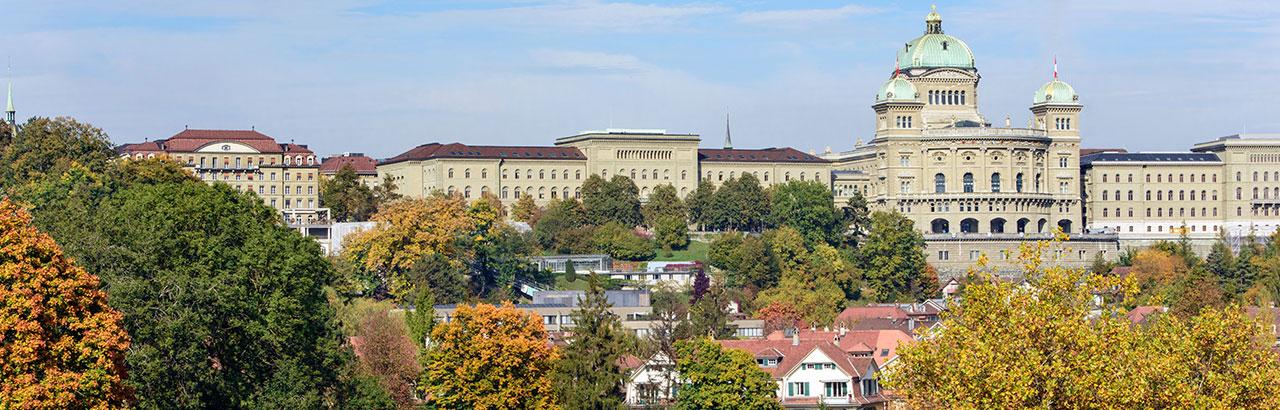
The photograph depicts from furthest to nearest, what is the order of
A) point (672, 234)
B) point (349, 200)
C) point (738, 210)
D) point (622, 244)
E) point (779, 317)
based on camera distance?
point (738, 210) → point (349, 200) → point (672, 234) → point (622, 244) → point (779, 317)

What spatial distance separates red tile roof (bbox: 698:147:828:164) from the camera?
19250 cm

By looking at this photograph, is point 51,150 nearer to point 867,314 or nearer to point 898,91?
point 867,314

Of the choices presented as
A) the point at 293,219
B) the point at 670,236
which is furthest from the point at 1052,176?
the point at 293,219

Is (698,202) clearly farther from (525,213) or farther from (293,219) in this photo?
(293,219)

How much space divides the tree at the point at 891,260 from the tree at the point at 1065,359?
91.9 meters

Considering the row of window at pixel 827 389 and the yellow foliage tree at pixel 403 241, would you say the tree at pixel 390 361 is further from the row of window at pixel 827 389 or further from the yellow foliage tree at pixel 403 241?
the yellow foliage tree at pixel 403 241

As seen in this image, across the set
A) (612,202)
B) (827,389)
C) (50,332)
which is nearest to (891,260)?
(612,202)

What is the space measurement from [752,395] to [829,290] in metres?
55.8

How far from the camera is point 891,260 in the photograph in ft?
479

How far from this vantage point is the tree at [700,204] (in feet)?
563

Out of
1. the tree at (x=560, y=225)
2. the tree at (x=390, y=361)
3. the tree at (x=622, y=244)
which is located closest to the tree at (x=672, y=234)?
the tree at (x=622, y=244)

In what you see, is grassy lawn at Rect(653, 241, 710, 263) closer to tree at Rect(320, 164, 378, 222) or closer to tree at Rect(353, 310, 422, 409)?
tree at Rect(320, 164, 378, 222)

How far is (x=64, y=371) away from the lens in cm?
4700

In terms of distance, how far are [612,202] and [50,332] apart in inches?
4719
